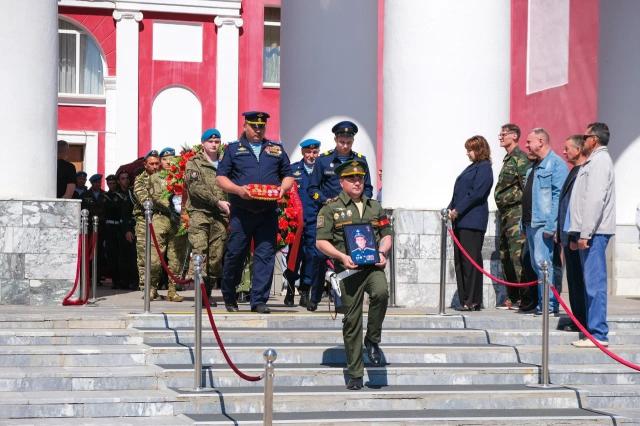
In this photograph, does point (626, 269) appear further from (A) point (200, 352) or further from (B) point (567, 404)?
(A) point (200, 352)

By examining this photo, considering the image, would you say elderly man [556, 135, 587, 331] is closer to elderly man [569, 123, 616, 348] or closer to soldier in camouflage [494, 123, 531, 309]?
elderly man [569, 123, 616, 348]

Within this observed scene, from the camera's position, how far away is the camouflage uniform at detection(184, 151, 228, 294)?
14094mm

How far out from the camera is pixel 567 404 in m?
10.9

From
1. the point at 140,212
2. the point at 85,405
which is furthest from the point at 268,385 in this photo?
the point at 140,212

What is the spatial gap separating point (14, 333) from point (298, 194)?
15.5 feet

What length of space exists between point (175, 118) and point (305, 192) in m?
18.3

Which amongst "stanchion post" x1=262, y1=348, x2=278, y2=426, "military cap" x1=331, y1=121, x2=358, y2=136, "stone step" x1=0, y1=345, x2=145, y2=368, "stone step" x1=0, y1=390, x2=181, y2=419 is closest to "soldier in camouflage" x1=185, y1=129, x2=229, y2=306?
"military cap" x1=331, y1=121, x2=358, y2=136

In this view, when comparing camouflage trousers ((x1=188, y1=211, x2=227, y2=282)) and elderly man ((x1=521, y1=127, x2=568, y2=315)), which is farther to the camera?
camouflage trousers ((x1=188, y1=211, x2=227, y2=282))

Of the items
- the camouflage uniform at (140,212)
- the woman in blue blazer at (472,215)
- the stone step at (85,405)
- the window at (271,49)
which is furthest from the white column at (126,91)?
the stone step at (85,405)

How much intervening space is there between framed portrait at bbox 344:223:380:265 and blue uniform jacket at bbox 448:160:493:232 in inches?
127

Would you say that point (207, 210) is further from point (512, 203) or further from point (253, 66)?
point (253, 66)

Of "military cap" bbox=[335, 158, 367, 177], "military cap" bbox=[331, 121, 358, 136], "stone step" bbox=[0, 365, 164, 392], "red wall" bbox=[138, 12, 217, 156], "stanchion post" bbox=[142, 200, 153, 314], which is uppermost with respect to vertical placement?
"red wall" bbox=[138, 12, 217, 156]

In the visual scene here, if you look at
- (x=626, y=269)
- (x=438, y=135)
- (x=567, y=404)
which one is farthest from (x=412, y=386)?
(x=626, y=269)

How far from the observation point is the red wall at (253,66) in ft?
109
